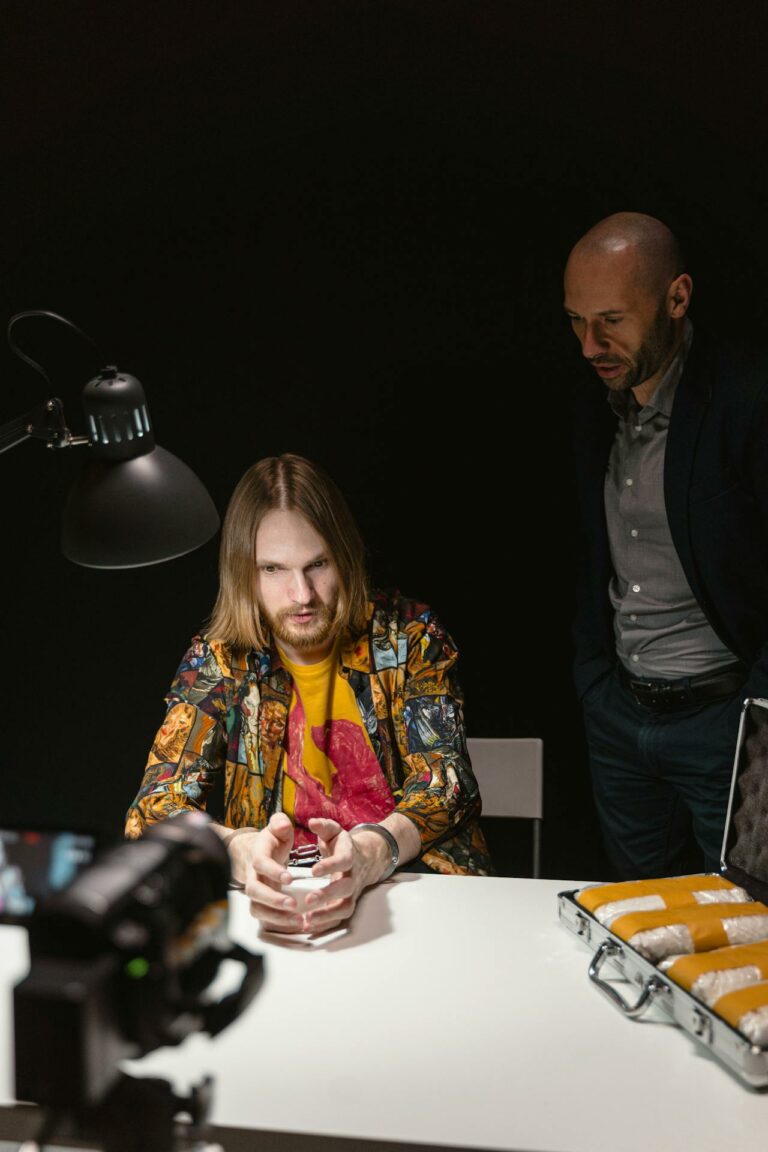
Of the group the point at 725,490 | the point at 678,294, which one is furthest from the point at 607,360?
the point at 725,490

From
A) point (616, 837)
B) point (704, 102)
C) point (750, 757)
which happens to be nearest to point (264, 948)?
point (750, 757)

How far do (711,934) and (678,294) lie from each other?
1.40 m

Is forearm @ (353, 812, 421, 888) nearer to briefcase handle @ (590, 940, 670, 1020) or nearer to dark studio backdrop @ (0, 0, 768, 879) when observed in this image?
briefcase handle @ (590, 940, 670, 1020)

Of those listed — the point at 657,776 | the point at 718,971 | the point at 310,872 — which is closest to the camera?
the point at 718,971

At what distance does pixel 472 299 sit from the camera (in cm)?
278

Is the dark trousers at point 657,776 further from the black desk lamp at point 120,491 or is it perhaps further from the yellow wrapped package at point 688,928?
the black desk lamp at point 120,491

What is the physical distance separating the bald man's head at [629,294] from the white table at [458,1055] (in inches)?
48.5

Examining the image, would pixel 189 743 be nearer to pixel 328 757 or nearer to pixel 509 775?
pixel 328 757

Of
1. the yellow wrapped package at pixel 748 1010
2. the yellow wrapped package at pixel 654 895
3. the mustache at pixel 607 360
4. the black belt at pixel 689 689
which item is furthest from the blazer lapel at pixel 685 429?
the yellow wrapped package at pixel 748 1010

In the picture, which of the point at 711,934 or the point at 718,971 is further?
the point at 711,934

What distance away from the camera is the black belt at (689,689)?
7.98 feet

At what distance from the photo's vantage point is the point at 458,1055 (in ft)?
4.58

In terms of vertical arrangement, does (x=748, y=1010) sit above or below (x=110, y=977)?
below

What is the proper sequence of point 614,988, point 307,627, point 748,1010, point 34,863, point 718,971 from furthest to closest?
1. point 307,627
2. point 614,988
3. point 718,971
4. point 748,1010
5. point 34,863
